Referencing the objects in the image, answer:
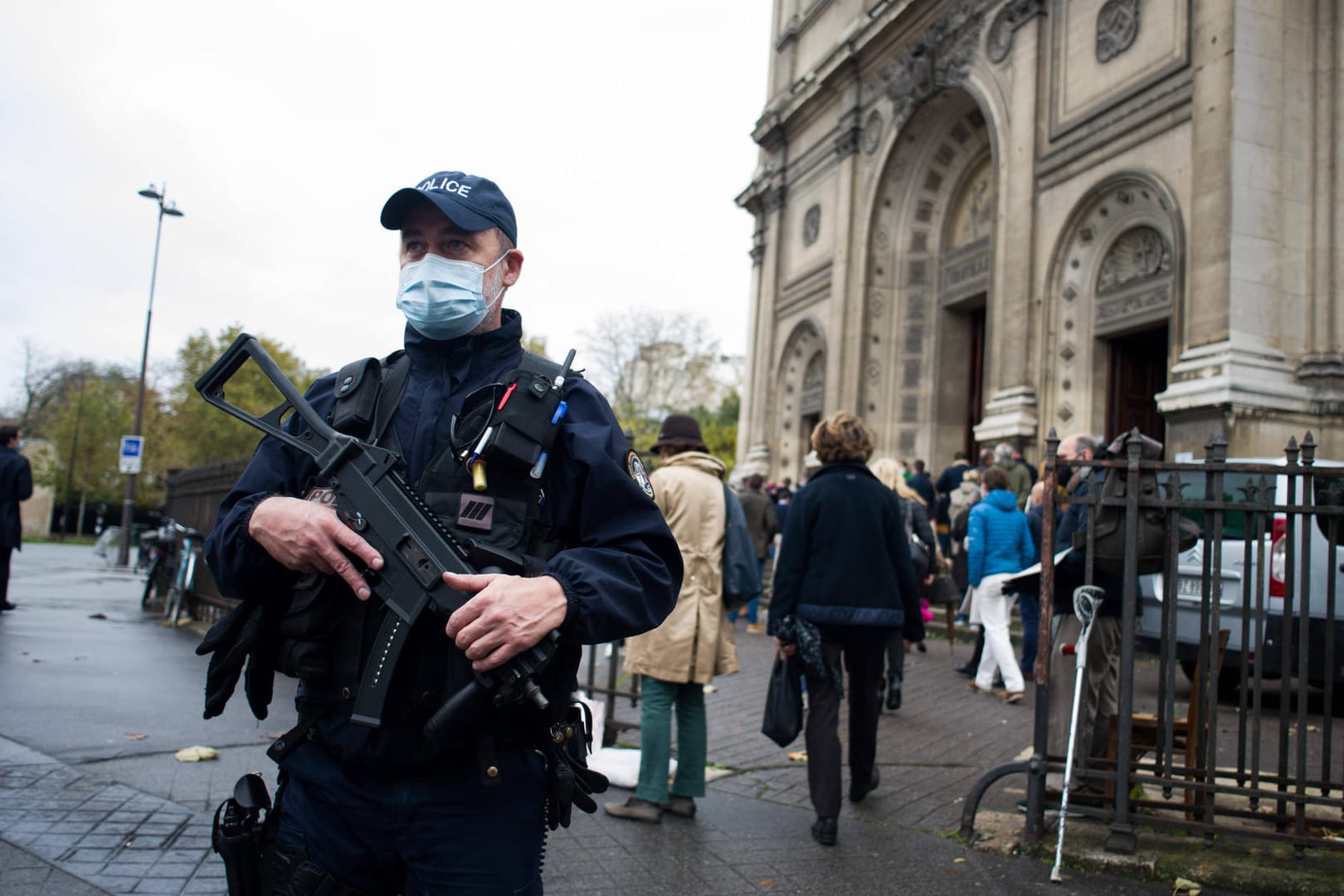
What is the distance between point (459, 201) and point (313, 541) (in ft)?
2.84

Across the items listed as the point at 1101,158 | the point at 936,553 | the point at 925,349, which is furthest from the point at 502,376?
the point at 925,349

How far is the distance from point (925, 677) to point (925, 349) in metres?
12.8

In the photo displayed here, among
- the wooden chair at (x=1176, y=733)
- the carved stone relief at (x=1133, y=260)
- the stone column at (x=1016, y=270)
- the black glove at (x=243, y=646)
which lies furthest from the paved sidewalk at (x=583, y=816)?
the carved stone relief at (x=1133, y=260)

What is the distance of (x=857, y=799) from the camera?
557 centimetres

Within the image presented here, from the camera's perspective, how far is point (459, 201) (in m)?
2.36

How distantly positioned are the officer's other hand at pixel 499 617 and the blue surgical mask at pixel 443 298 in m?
0.71

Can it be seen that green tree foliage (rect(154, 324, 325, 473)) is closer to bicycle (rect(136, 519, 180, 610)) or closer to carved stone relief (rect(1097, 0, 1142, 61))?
bicycle (rect(136, 519, 180, 610))

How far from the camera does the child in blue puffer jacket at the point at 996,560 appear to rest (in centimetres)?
868

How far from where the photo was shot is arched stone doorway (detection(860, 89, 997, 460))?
2042cm

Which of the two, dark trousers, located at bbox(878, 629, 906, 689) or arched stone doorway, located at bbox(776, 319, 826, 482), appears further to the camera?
arched stone doorway, located at bbox(776, 319, 826, 482)

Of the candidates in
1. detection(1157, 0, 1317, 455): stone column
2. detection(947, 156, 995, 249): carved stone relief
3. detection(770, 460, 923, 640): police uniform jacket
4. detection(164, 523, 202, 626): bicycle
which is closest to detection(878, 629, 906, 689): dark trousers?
detection(770, 460, 923, 640): police uniform jacket

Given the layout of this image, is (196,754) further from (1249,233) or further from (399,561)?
(1249,233)

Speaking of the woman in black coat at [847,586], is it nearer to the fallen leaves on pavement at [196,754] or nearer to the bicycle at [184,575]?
the fallen leaves on pavement at [196,754]

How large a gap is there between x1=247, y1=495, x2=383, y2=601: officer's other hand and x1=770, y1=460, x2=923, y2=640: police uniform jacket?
3.51 m
